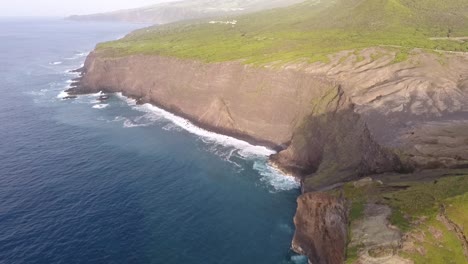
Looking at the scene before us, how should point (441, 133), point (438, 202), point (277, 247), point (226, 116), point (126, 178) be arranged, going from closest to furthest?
point (438, 202), point (277, 247), point (441, 133), point (126, 178), point (226, 116)

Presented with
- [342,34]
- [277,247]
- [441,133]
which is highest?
[342,34]

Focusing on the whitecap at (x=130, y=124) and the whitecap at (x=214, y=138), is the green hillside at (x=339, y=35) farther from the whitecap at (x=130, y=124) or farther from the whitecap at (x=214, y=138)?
the whitecap at (x=130, y=124)

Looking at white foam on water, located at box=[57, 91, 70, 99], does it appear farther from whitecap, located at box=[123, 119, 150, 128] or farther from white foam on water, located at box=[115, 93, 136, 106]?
whitecap, located at box=[123, 119, 150, 128]

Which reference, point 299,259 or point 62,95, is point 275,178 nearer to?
point 299,259

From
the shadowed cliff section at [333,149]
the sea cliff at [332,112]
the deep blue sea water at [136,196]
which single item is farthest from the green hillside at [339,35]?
the deep blue sea water at [136,196]

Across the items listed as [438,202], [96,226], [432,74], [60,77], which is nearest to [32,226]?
[96,226]

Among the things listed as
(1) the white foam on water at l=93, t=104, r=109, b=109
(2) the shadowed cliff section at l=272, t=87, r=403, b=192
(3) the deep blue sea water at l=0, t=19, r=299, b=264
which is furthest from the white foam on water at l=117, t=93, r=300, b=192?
(1) the white foam on water at l=93, t=104, r=109, b=109

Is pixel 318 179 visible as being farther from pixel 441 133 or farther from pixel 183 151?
pixel 183 151

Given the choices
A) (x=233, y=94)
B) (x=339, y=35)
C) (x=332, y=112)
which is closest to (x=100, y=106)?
(x=233, y=94)
